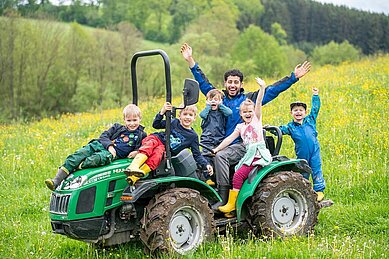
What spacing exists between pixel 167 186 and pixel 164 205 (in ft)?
1.26

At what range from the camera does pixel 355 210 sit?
7633 mm

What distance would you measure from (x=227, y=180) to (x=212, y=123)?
0.87 m

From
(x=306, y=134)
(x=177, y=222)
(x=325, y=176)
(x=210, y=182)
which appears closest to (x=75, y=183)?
(x=177, y=222)

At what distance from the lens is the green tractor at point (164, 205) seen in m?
5.68

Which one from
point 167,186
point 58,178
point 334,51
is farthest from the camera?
point 334,51

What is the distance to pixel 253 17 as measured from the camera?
79.5m

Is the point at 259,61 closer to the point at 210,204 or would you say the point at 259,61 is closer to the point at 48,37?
the point at 48,37

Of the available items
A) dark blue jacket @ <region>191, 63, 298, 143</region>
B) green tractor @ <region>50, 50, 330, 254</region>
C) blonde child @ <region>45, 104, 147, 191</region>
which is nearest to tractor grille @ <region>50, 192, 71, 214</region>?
green tractor @ <region>50, 50, 330, 254</region>

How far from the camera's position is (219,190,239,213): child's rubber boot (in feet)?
21.3

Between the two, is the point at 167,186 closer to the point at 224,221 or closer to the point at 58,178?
the point at 224,221

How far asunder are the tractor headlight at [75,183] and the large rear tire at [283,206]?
2064 millimetres

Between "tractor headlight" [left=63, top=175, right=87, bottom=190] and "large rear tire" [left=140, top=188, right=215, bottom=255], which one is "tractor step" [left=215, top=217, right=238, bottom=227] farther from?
"tractor headlight" [left=63, top=175, right=87, bottom=190]

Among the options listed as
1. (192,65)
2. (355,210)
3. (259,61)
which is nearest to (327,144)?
(355,210)

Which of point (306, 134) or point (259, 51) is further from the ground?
point (259, 51)
